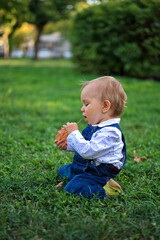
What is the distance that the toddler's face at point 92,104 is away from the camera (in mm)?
2568

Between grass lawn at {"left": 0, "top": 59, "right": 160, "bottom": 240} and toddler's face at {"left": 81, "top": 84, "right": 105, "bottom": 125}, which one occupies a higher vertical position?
toddler's face at {"left": 81, "top": 84, "right": 105, "bottom": 125}

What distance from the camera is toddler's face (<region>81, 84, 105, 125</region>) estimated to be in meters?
2.57

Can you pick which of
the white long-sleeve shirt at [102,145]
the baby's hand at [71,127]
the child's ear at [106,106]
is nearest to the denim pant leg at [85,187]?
the white long-sleeve shirt at [102,145]

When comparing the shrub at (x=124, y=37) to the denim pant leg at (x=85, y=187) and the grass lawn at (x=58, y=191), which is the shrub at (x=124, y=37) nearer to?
the grass lawn at (x=58, y=191)

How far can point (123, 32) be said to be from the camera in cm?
1180

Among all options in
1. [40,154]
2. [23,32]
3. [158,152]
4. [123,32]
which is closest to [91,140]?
[40,154]

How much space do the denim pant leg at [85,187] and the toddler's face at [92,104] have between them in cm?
46

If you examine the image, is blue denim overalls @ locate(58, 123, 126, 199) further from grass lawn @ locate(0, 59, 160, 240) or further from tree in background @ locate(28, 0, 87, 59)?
tree in background @ locate(28, 0, 87, 59)

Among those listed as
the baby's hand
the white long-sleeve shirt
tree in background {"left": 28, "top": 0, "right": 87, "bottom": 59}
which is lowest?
tree in background {"left": 28, "top": 0, "right": 87, "bottom": 59}

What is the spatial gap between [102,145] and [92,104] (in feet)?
1.09

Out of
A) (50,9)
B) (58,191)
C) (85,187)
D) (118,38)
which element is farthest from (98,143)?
(50,9)

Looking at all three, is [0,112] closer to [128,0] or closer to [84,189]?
[84,189]

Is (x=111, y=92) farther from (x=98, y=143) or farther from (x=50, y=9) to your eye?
(x=50, y=9)

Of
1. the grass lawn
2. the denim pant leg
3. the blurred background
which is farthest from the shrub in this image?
the denim pant leg
